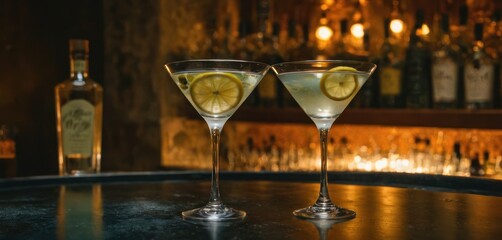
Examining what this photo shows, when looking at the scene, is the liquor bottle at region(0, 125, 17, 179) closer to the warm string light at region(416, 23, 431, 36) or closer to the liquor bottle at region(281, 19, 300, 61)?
the liquor bottle at region(281, 19, 300, 61)

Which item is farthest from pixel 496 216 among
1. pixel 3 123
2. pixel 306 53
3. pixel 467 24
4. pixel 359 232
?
pixel 3 123

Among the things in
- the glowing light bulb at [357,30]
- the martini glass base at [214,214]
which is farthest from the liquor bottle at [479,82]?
the martini glass base at [214,214]

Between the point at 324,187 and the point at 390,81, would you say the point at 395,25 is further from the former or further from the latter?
the point at 324,187

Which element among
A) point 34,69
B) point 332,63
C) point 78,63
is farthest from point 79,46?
point 34,69

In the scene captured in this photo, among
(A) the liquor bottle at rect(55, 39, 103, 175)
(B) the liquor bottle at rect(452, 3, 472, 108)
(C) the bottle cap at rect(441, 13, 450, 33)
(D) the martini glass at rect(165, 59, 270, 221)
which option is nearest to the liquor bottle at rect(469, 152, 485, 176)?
(B) the liquor bottle at rect(452, 3, 472, 108)

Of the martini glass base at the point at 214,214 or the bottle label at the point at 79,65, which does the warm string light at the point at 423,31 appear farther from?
the martini glass base at the point at 214,214

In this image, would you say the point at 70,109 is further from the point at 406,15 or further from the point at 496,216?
the point at 406,15
